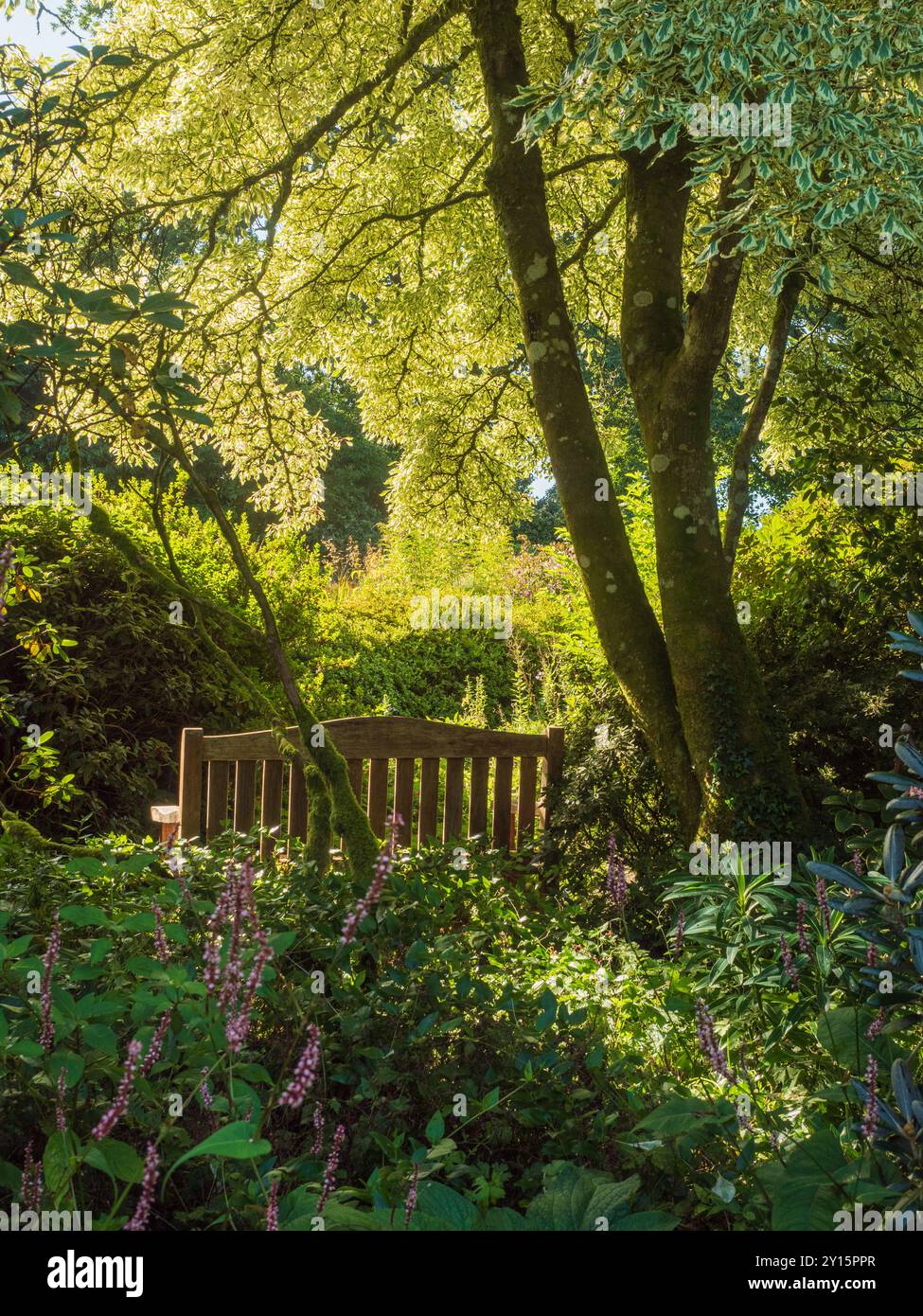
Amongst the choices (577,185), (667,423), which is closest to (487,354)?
(577,185)

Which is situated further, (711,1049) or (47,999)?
(711,1049)

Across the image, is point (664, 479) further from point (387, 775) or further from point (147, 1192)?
point (147, 1192)

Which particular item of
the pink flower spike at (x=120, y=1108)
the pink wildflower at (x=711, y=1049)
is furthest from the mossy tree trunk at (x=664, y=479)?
the pink flower spike at (x=120, y=1108)

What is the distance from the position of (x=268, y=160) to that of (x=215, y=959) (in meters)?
7.08

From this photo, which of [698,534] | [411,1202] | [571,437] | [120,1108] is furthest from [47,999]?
[571,437]

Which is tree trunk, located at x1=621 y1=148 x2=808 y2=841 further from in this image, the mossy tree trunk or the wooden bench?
the wooden bench

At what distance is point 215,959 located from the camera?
1570 millimetres

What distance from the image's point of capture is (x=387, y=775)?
604cm

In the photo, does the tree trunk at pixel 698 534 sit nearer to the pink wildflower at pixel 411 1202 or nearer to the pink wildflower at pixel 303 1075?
the pink wildflower at pixel 411 1202

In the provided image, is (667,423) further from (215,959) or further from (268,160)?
(215,959)

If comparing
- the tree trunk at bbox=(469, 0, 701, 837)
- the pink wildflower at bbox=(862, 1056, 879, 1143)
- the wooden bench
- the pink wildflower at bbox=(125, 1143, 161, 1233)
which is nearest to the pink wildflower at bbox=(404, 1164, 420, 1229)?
the pink wildflower at bbox=(125, 1143, 161, 1233)

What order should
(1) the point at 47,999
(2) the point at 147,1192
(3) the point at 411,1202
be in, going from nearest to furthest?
(2) the point at 147,1192, (3) the point at 411,1202, (1) the point at 47,999

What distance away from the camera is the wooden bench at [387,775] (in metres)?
5.64
